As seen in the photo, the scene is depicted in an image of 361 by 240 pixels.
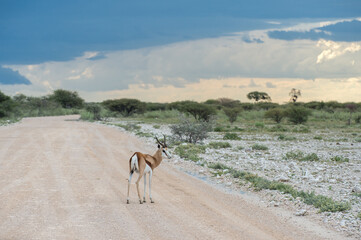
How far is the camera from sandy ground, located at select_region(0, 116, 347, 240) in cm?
718

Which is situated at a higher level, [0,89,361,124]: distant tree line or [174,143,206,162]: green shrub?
[0,89,361,124]: distant tree line

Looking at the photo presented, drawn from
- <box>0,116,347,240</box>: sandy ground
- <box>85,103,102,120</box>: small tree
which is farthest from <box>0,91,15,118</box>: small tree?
<box>0,116,347,240</box>: sandy ground

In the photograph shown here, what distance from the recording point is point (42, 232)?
7.04 metres

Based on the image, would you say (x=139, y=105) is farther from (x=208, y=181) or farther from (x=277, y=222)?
(x=277, y=222)

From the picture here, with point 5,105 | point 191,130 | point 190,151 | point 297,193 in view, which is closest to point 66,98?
point 5,105

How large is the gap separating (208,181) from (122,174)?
2.91 meters

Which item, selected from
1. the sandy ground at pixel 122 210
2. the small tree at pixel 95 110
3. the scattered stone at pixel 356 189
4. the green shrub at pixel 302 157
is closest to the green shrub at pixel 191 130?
the green shrub at pixel 302 157

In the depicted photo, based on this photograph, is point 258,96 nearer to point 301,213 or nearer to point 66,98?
point 66,98

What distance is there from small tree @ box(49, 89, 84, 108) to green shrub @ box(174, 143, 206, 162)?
88.3 meters

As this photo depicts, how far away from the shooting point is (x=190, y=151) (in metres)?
19.2

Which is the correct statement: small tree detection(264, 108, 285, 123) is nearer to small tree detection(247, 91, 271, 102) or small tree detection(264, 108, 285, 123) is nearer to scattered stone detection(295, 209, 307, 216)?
scattered stone detection(295, 209, 307, 216)

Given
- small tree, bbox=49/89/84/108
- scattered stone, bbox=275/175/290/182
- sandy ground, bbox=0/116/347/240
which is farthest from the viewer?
small tree, bbox=49/89/84/108

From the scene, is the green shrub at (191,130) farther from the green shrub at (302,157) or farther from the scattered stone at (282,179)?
the scattered stone at (282,179)

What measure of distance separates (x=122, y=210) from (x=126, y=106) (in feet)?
210
